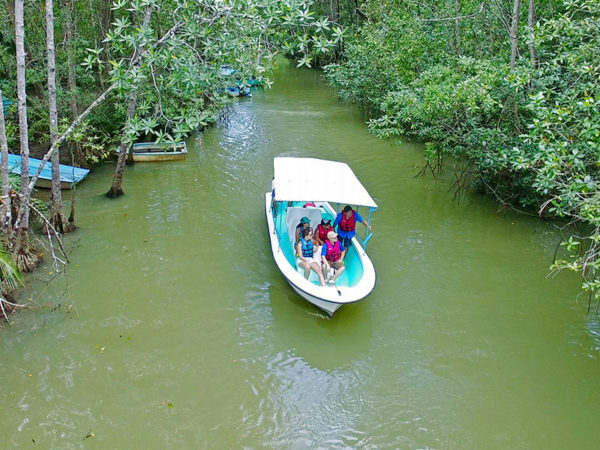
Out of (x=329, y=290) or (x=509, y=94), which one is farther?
(x=509, y=94)

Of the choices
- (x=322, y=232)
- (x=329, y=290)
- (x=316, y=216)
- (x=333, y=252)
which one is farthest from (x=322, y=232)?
(x=329, y=290)

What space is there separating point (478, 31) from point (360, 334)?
1087cm

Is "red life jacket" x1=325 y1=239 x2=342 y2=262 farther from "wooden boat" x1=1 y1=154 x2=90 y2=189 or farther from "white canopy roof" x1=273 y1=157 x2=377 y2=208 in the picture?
"wooden boat" x1=1 y1=154 x2=90 y2=189

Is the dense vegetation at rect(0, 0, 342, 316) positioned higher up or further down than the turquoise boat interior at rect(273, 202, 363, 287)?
higher up

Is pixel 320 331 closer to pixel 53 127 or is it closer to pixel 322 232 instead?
pixel 322 232

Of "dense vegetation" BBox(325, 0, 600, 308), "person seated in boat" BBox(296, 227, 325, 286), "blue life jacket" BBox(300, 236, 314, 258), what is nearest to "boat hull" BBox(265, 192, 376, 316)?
"person seated in boat" BBox(296, 227, 325, 286)

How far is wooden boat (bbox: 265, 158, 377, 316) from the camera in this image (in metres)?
7.86

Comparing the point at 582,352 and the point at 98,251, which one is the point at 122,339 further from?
the point at 582,352

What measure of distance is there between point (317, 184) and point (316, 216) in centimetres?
152

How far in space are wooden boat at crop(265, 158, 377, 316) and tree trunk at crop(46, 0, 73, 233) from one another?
166 inches

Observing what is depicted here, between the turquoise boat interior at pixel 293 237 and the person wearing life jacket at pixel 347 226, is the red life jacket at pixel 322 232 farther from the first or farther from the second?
the turquoise boat interior at pixel 293 237

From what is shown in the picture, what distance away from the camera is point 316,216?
34.9ft

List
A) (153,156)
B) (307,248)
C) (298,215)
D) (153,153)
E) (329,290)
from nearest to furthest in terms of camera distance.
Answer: (329,290) < (307,248) < (298,215) < (153,156) < (153,153)

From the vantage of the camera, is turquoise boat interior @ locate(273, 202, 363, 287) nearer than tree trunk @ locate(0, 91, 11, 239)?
No
